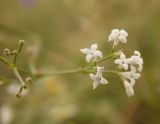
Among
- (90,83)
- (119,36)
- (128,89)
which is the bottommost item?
(128,89)

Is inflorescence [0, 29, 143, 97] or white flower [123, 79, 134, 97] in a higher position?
inflorescence [0, 29, 143, 97]

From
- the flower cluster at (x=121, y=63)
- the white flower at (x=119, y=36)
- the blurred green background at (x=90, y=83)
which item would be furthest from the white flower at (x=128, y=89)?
the blurred green background at (x=90, y=83)

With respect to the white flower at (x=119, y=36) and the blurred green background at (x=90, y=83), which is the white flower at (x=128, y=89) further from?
the blurred green background at (x=90, y=83)

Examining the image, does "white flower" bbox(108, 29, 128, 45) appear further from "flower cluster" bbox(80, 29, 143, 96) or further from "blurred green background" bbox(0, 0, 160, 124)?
"blurred green background" bbox(0, 0, 160, 124)

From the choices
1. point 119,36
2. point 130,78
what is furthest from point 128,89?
point 119,36

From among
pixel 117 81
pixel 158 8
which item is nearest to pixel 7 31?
pixel 117 81

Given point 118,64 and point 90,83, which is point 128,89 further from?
point 90,83

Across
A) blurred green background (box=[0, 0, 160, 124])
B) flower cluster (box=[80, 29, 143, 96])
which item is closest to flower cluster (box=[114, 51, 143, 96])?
flower cluster (box=[80, 29, 143, 96])

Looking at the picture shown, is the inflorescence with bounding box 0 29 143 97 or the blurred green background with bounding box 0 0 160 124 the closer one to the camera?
the inflorescence with bounding box 0 29 143 97

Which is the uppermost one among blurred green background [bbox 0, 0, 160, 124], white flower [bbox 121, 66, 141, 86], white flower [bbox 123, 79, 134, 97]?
blurred green background [bbox 0, 0, 160, 124]
